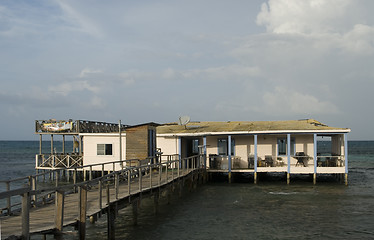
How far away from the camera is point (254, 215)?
18.1 metres

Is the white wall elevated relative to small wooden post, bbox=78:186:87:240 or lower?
elevated

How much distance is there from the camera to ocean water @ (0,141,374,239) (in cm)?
1501

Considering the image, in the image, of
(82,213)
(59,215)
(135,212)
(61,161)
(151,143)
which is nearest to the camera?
(59,215)

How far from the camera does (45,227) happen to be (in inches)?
370

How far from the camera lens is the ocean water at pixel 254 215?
A: 15008mm

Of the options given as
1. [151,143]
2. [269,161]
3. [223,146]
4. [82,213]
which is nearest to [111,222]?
[82,213]

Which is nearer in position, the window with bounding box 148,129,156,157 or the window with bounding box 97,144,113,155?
the window with bounding box 148,129,156,157

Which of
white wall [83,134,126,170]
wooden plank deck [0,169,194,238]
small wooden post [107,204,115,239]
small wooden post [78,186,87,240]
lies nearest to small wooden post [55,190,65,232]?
wooden plank deck [0,169,194,238]

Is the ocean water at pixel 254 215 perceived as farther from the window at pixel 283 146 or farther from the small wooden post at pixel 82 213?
the window at pixel 283 146

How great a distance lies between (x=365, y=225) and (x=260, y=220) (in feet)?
14.1

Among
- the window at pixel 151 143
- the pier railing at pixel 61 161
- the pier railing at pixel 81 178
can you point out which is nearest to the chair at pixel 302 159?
the pier railing at pixel 81 178

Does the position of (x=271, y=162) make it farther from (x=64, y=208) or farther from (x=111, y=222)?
(x=64, y=208)

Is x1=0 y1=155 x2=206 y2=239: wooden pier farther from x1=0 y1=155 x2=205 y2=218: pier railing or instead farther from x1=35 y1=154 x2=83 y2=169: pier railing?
x1=35 y1=154 x2=83 y2=169: pier railing

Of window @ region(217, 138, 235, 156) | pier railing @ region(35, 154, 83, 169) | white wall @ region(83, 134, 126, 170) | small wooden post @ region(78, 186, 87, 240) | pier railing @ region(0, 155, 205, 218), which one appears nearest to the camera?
pier railing @ region(0, 155, 205, 218)
